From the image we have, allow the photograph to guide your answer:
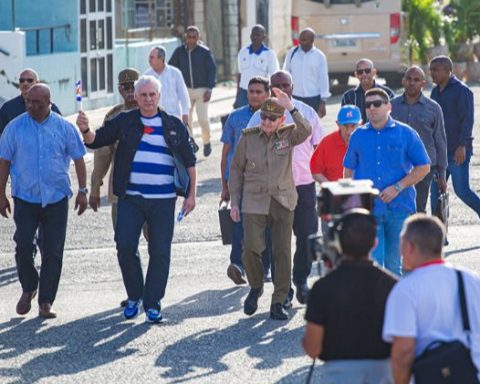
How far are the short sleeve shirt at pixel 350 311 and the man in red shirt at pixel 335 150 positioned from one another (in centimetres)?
479

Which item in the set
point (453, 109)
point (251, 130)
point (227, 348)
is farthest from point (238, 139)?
point (453, 109)

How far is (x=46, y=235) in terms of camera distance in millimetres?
11016

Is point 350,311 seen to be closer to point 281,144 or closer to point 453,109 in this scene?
point 281,144

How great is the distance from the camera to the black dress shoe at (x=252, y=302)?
35.5 ft

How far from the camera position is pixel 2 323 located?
35.4 feet

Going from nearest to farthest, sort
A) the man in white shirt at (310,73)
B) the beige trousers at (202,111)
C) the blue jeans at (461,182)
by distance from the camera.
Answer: the blue jeans at (461,182)
the man in white shirt at (310,73)
the beige trousers at (202,111)

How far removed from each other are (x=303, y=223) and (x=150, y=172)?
1401 millimetres

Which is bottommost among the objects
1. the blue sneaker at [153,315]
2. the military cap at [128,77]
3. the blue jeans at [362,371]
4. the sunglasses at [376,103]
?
the blue sneaker at [153,315]

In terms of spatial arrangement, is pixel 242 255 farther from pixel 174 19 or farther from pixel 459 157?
pixel 174 19

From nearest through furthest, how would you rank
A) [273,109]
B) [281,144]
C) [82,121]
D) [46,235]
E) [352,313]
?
1. [352,313]
2. [82,121]
3. [273,109]
4. [281,144]
5. [46,235]

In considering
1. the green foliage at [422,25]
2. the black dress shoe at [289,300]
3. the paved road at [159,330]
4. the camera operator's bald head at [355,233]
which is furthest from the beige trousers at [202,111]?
A: the camera operator's bald head at [355,233]

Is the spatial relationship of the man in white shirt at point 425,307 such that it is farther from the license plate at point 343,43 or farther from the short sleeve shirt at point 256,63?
the license plate at point 343,43

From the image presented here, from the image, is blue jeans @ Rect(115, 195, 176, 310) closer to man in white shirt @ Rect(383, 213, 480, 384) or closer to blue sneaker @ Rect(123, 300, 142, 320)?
blue sneaker @ Rect(123, 300, 142, 320)

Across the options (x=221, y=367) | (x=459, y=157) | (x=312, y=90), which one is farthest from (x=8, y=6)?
(x=221, y=367)
